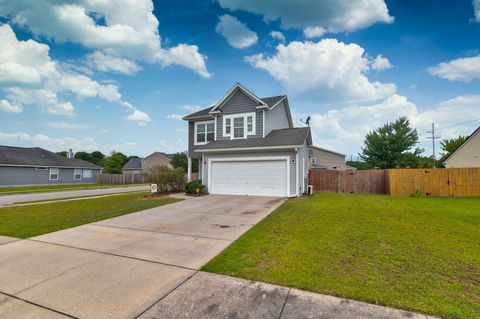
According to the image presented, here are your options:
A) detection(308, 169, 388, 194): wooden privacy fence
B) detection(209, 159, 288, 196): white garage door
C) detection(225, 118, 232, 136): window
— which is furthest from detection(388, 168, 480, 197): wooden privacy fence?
detection(225, 118, 232, 136): window

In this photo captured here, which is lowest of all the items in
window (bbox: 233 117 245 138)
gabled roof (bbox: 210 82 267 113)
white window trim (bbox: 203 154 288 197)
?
white window trim (bbox: 203 154 288 197)

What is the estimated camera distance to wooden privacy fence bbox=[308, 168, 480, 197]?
1330 centimetres

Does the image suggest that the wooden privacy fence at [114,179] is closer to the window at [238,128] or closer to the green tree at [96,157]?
the window at [238,128]

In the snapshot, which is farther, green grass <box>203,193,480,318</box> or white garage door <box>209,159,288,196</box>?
white garage door <box>209,159,288,196</box>

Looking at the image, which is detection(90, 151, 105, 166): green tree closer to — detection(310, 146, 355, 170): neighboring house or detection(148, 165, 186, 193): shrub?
detection(148, 165, 186, 193): shrub

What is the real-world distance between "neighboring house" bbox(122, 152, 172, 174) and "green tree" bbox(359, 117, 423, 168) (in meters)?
40.2

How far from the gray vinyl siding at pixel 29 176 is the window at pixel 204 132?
82.8ft

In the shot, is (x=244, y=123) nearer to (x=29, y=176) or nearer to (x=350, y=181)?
(x=350, y=181)

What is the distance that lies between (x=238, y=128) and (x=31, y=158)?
30068mm

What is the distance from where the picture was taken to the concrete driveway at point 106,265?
2.80m

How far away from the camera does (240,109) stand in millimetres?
15695

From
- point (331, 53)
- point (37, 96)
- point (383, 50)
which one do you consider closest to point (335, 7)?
point (331, 53)

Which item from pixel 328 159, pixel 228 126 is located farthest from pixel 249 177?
pixel 328 159

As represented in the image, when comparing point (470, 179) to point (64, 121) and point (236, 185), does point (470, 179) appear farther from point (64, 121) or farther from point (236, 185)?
point (64, 121)
